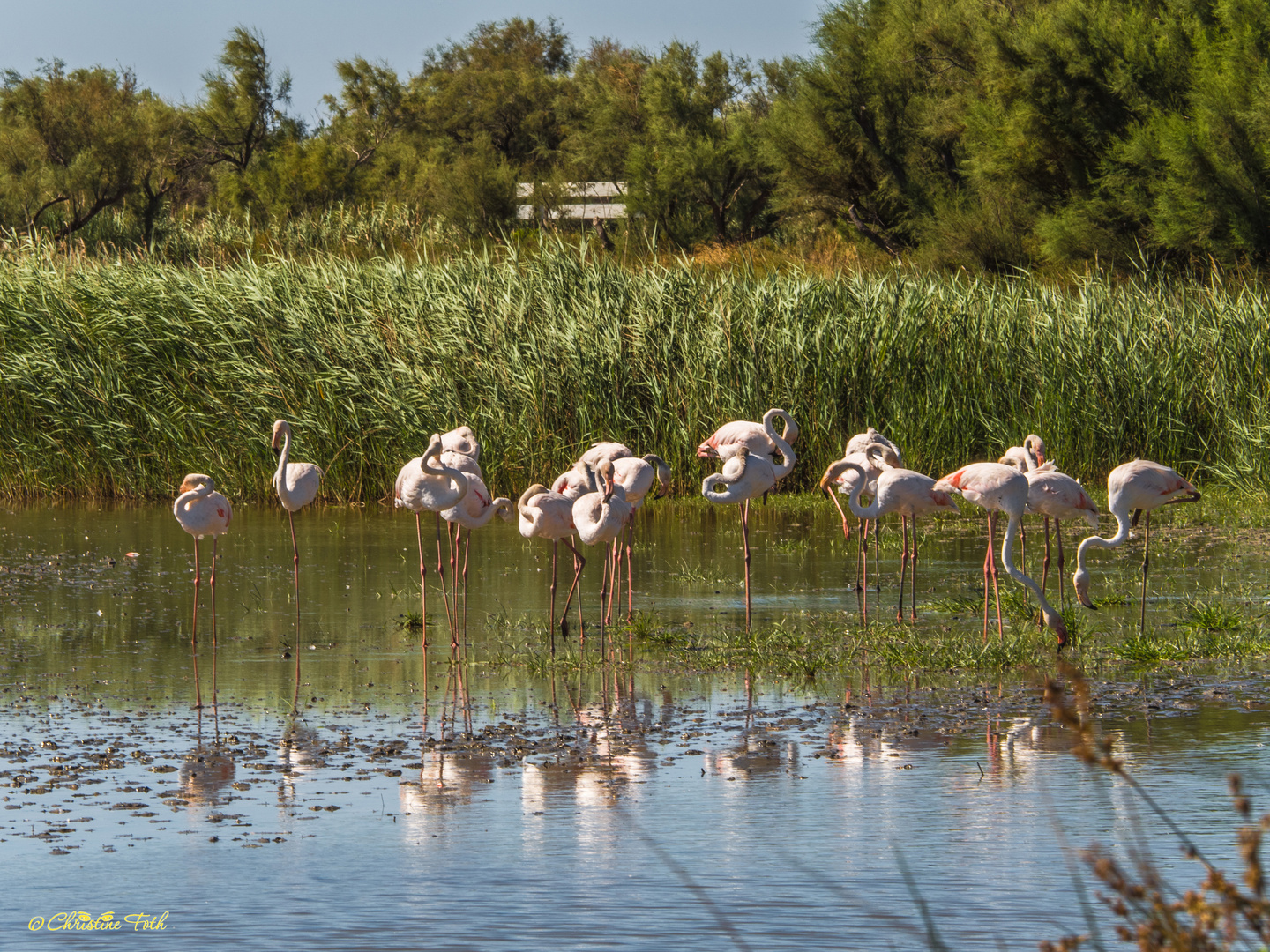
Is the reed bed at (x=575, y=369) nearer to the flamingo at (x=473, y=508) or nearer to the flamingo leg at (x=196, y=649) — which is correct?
the flamingo at (x=473, y=508)

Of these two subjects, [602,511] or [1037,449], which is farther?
[1037,449]

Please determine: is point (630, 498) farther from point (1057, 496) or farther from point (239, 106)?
point (239, 106)

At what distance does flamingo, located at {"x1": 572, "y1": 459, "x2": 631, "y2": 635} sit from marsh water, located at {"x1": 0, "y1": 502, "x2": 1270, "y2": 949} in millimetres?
655

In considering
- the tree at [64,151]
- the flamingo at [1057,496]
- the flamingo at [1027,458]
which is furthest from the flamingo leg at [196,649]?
the tree at [64,151]

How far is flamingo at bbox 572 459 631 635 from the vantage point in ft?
28.2

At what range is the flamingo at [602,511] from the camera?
28.2 ft

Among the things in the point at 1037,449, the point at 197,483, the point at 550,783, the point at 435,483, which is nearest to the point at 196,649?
the point at 197,483

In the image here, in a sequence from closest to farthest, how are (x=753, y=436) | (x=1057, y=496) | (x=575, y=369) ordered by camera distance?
(x=1057, y=496), (x=753, y=436), (x=575, y=369)

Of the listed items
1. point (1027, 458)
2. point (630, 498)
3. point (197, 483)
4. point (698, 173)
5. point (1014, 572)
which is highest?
point (698, 173)

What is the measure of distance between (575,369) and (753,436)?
17.6 ft

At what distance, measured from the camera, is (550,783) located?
579 cm

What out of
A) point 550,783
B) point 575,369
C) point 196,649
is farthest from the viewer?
point 575,369

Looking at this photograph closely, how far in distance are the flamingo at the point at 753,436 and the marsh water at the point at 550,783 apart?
1.27 meters

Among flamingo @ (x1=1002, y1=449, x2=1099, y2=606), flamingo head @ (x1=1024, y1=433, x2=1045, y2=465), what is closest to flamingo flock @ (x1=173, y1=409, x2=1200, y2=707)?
flamingo @ (x1=1002, y1=449, x2=1099, y2=606)
